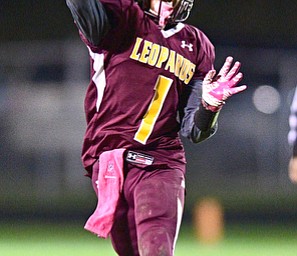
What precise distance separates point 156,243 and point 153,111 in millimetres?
601

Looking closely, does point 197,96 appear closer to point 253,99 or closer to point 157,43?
point 157,43

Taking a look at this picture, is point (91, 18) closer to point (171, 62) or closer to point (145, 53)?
point (145, 53)

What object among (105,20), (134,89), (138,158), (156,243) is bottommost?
(156,243)

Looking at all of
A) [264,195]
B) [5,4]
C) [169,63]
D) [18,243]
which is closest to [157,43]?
[169,63]

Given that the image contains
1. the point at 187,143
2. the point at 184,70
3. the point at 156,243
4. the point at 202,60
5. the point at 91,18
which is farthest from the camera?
the point at 187,143

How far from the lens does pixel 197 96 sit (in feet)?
13.7

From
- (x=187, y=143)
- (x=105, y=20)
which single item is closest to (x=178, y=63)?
(x=105, y=20)

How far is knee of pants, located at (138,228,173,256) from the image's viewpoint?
3.68 metres

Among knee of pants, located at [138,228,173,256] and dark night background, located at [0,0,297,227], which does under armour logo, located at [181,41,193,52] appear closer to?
knee of pants, located at [138,228,173,256]

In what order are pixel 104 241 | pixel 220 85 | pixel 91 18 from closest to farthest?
pixel 91 18, pixel 220 85, pixel 104 241

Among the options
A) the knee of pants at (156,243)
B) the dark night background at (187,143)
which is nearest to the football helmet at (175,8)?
the knee of pants at (156,243)

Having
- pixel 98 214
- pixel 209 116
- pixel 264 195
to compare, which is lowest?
pixel 264 195

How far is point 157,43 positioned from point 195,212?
5.38 metres

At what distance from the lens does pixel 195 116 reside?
4.10 m
